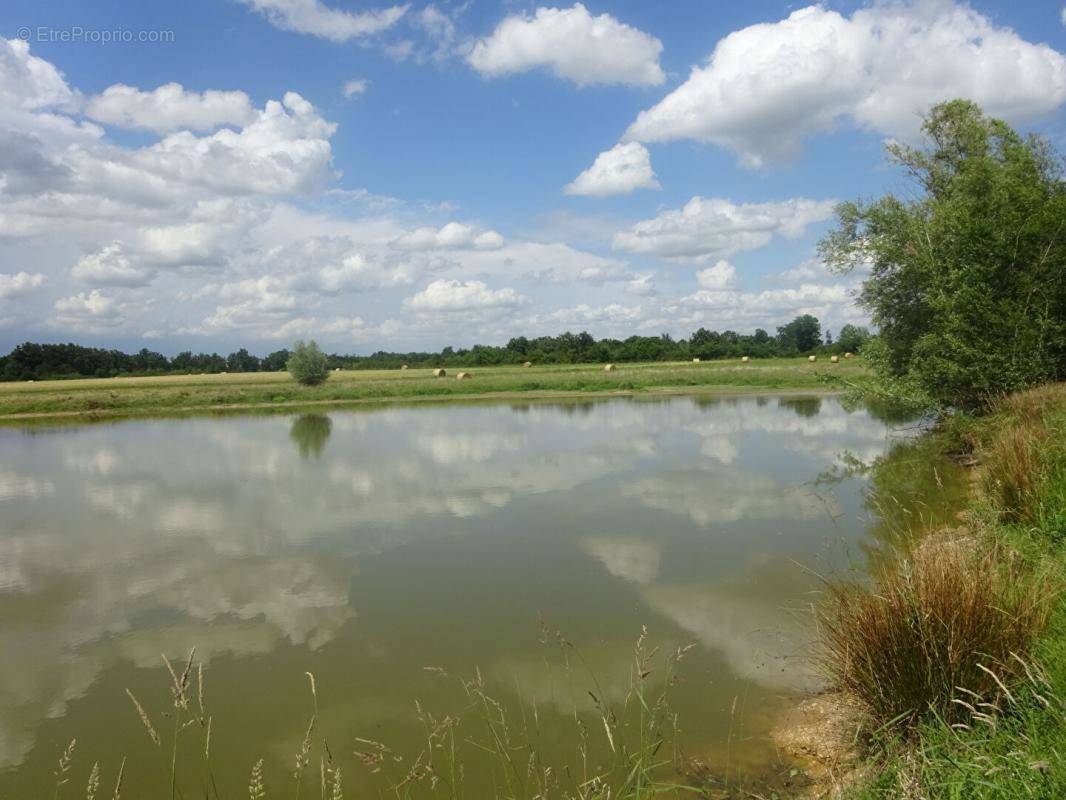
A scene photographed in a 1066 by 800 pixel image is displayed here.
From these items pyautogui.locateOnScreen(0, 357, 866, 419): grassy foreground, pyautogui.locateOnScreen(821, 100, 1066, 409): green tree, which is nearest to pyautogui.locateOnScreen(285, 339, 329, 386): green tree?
pyautogui.locateOnScreen(0, 357, 866, 419): grassy foreground

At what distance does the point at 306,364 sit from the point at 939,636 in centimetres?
5152

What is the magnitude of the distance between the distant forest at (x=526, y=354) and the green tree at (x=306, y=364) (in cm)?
3188

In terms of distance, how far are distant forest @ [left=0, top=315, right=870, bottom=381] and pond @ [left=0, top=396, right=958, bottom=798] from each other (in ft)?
215

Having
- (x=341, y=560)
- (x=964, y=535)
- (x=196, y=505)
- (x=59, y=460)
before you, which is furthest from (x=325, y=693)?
(x=59, y=460)

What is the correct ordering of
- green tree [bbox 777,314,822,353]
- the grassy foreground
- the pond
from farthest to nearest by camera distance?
green tree [bbox 777,314,822,353], the grassy foreground, the pond

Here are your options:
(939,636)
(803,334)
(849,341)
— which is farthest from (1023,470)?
(803,334)

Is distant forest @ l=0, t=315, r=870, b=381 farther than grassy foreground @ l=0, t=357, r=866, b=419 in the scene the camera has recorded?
Yes

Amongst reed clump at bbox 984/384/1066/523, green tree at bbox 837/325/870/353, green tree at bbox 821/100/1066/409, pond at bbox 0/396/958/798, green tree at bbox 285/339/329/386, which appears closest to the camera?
pond at bbox 0/396/958/798

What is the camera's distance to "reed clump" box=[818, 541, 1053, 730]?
150 inches

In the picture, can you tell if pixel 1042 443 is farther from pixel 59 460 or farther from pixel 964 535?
pixel 59 460

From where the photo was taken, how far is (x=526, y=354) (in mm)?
88562

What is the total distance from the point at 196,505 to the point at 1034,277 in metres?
19.9

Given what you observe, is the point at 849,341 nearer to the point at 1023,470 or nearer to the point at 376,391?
the point at 376,391

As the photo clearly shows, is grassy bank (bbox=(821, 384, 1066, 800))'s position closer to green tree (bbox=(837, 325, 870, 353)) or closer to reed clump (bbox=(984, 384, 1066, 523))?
reed clump (bbox=(984, 384, 1066, 523))
